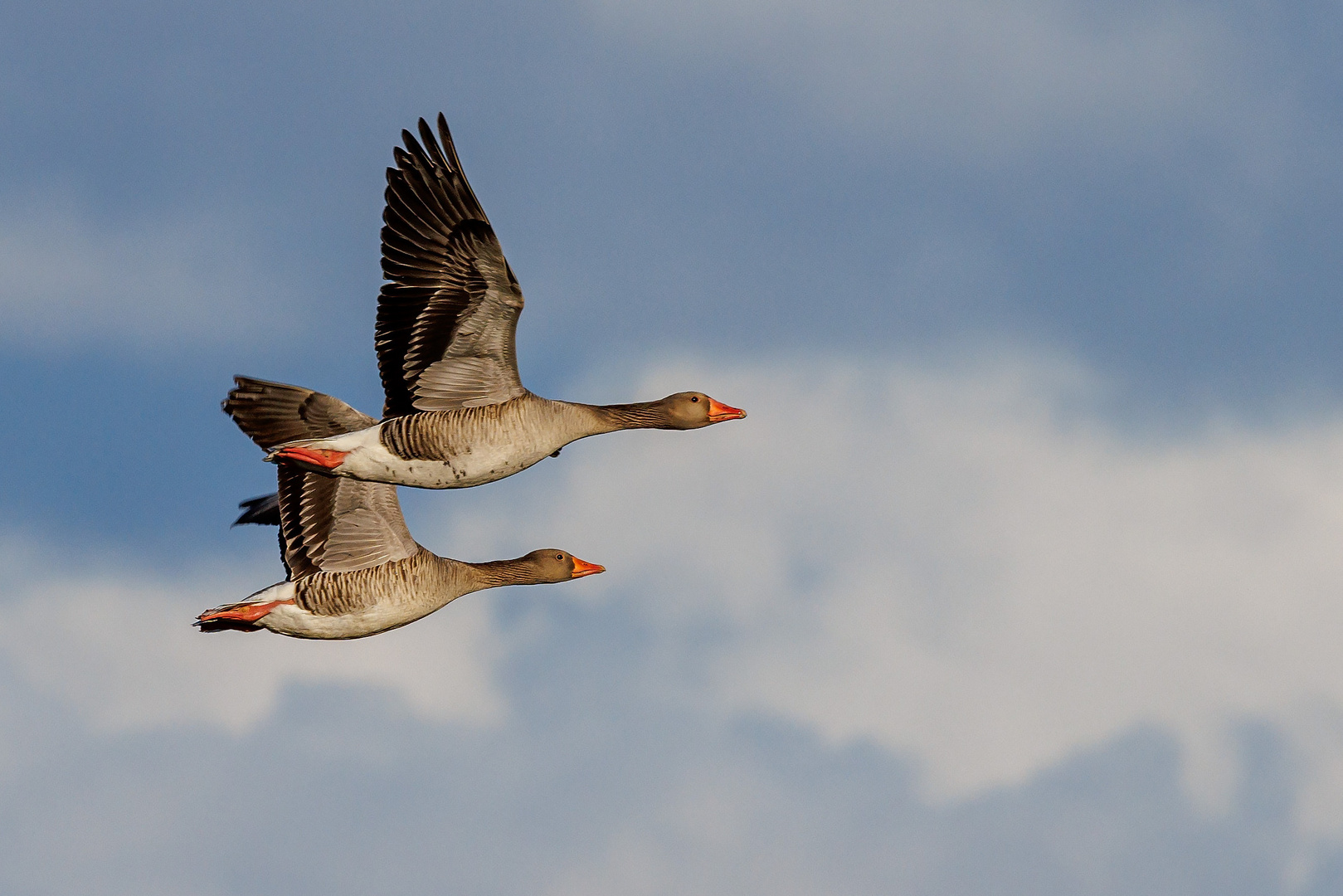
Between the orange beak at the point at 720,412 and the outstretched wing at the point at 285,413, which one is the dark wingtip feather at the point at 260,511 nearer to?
the outstretched wing at the point at 285,413

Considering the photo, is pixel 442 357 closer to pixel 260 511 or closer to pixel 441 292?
pixel 441 292

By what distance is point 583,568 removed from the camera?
26438 mm

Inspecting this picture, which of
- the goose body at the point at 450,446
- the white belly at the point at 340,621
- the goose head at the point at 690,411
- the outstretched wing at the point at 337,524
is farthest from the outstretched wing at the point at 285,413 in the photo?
the goose head at the point at 690,411

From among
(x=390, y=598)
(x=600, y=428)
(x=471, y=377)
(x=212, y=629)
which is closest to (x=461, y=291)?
(x=471, y=377)

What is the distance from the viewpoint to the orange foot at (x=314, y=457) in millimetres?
22984

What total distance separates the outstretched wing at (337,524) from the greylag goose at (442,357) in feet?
4.97

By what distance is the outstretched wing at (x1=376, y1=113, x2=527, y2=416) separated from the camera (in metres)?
22.4

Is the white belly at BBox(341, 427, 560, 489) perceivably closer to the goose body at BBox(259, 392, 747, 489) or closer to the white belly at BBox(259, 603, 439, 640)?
the goose body at BBox(259, 392, 747, 489)

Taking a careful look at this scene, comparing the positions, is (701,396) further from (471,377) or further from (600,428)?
(471,377)

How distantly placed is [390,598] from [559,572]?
112 inches

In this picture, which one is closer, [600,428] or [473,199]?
Answer: [473,199]

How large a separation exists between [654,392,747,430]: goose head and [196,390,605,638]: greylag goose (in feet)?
10.5

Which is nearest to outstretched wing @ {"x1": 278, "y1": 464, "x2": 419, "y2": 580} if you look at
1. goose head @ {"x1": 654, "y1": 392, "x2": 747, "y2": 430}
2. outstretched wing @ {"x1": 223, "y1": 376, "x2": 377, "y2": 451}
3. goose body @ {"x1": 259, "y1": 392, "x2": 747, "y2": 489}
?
outstretched wing @ {"x1": 223, "y1": 376, "x2": 377, "y2": 451}

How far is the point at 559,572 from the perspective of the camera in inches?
1032
